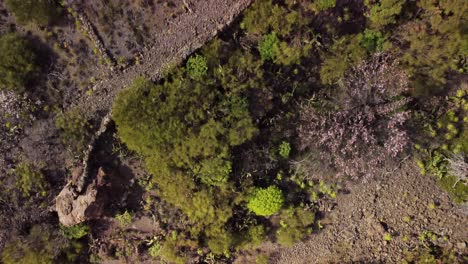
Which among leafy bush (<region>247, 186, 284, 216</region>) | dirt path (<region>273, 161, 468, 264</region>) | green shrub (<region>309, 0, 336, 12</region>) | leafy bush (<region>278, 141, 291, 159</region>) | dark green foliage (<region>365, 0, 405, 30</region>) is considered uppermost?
green shrub (<region>309, 0, 336, 12</region>)

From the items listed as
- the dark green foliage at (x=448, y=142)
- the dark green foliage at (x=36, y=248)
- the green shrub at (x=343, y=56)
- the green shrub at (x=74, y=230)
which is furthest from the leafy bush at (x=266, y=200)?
the dark green foliage at (x=36, y=248)

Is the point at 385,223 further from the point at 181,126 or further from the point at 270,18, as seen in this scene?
the point at 270,18

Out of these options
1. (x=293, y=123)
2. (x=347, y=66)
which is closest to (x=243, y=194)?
(x=293, y=123)

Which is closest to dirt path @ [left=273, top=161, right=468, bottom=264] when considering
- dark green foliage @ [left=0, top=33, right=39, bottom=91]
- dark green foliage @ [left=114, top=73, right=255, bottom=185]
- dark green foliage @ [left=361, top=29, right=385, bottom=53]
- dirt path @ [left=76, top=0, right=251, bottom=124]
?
dark green foliage @ [left=361, top=29, right=385, bottom=53]

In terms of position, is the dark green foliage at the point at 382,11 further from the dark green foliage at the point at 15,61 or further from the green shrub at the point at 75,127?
the dark green foliage at the point at 15,61

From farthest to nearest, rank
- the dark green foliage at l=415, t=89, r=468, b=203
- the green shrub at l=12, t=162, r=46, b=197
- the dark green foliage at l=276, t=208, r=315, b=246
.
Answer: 1. the green shrub at l=12, t=162, r=46, b=197
2. the dark green foliage at l=276, t=208, r=315, b=246
3. the dark green foliage at l=415, t=89, r=468, b=203

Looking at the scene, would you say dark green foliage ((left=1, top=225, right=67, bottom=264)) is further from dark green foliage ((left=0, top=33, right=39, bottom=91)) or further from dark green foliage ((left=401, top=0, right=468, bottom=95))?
dark green foliage ((left=401, top=0, right=468, bottom=95))

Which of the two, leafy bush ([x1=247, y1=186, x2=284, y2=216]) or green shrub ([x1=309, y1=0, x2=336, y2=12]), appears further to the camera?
leafy bush ([x1=247, y1=186, x2=284, y2=216])
